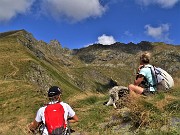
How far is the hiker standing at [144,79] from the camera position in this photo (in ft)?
46.5

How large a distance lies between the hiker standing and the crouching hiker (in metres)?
5.90

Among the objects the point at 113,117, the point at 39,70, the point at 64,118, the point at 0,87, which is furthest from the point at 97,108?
the point at 39,70

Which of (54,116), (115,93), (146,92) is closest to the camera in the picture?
(54,116)

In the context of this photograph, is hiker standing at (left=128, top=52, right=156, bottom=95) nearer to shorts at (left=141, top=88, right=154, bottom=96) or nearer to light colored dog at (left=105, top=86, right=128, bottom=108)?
shorts at (left=141, top=88, right=154, bottom=96)

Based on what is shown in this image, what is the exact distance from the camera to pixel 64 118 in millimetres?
8523

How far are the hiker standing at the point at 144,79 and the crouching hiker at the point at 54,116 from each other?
5.90 m

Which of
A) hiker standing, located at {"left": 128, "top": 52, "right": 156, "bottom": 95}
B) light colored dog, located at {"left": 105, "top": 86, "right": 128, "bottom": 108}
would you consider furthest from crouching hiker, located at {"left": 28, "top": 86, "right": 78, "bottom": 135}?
light colored dog, located at {"left": 105, "top": 86, "right": 128, "bottom": 108}

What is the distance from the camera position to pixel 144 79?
14.6 meters

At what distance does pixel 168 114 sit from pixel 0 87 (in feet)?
148

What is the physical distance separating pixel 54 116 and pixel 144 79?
677 centimetres

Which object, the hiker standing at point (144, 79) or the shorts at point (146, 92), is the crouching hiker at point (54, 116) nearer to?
the hiker standing at point (144, 79)

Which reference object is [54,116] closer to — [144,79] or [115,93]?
[144,79]

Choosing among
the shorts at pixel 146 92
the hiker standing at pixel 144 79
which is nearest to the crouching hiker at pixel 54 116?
the hiker standing at pixel 144 79

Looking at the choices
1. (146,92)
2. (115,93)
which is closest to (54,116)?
(146,92)
